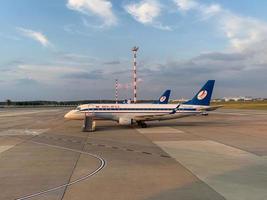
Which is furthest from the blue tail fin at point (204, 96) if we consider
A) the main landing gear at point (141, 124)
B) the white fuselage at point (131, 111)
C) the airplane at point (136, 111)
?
the main landing gear at point (141, 124)

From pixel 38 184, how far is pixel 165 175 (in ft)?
14.0

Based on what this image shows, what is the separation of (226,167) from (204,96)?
25.5m

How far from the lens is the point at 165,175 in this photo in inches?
500

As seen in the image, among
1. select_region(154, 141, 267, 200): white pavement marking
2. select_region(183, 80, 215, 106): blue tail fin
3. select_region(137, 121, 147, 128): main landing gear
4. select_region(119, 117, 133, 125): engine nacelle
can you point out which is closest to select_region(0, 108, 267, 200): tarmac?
select_region(154, 141, 267, 200): white pavement marking

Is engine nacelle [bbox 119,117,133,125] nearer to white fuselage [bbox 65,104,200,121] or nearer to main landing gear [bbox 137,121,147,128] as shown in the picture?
white fuselage [bbox 65,104,200,121]

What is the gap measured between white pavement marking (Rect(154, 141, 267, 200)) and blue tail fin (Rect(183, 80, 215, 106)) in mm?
17947

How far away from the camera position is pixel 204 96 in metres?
39.2

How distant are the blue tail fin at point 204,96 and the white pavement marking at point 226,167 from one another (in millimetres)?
17947

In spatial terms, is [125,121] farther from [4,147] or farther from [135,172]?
[135,172]

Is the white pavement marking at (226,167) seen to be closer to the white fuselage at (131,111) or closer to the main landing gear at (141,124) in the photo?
the main landing gear at (141,124)

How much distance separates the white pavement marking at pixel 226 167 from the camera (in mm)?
10516

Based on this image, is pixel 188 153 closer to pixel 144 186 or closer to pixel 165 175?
pixel 165 175

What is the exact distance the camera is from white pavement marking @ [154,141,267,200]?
10516mm

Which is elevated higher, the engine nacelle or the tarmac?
the engine nacelle
